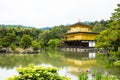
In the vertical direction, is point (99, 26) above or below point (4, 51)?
above

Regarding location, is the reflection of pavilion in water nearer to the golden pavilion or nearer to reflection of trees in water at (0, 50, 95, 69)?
reflection of trees in water at (0, 50, 95, 69)

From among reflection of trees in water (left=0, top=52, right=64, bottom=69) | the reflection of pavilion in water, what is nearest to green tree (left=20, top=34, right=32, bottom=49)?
reflection of trees in water (left=0, top=52, right=64, bottom=69)

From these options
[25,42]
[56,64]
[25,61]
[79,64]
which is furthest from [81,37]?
[56,64]

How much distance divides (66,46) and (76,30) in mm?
3531

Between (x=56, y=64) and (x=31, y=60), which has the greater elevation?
→ (x=31, y=60)

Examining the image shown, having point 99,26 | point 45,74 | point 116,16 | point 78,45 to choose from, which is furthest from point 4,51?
point 45,74

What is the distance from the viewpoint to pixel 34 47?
35.4 metres

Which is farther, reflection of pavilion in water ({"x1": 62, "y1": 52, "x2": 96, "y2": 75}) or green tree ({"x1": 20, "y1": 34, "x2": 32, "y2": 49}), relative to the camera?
green tree ({"x1": 20, "y1": 34, "x2": 32, "y2": 49})

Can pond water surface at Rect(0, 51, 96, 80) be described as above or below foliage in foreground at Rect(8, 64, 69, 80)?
below

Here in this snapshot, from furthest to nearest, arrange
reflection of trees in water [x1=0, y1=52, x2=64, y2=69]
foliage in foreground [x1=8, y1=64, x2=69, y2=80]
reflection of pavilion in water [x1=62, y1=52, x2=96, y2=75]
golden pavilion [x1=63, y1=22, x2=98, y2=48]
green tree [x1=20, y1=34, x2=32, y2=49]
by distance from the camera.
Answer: golden pavilion [x1=63, y1=22, x2=98, y2=48] < green tree [x1=20, y1=34, x2=32, y2=49] < reflection of trees in water [x1=0, y1=52, x2=64, y2=69] < reflection of pavilion in water [x1=62, y1=52, x2=96, y2=75] < foliage in foreground [x1=8, y1=64, x2=69, y2=80]

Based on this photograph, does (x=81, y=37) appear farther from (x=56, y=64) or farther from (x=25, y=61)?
(x=56, y=64)

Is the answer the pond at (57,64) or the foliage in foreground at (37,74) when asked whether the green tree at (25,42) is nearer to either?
the pond at (57,64)

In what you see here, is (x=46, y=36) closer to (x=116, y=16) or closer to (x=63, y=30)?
(x=63, y=30)

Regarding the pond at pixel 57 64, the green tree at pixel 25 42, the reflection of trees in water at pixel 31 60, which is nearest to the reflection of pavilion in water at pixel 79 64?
the pond at pixel 57 64
